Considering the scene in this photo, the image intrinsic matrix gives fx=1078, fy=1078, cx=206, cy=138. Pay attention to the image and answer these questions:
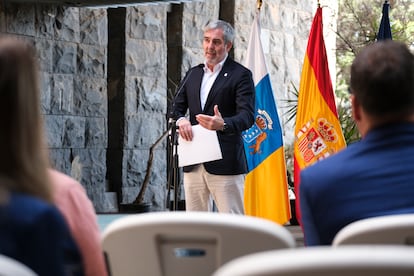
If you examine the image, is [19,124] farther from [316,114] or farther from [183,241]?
[316,114]

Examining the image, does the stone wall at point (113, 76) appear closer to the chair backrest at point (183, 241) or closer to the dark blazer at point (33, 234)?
the chair backrest at point (183, 241)

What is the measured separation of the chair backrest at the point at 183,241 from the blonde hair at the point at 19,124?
0.90ft

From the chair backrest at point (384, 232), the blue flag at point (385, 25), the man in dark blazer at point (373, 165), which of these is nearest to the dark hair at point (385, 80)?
the man in dark blazer at point (373, 165)

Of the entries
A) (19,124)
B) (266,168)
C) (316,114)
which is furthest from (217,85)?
(19,124)

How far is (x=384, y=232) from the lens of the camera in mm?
1957

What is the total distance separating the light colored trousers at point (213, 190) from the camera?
5578 mm

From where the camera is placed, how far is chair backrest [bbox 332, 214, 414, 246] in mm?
1943

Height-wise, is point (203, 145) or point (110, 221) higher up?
point (203, 145)

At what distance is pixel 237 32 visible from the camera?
34.2ft

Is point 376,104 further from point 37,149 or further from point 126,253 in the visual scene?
point 37,149

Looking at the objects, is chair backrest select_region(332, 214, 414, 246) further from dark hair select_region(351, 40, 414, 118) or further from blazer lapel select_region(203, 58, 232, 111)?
blazer lapel select_region(203, 58, 232, 111)

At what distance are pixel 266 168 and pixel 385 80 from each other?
16.4ft

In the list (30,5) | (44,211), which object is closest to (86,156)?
(30,5)

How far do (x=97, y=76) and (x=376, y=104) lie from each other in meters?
7.00
